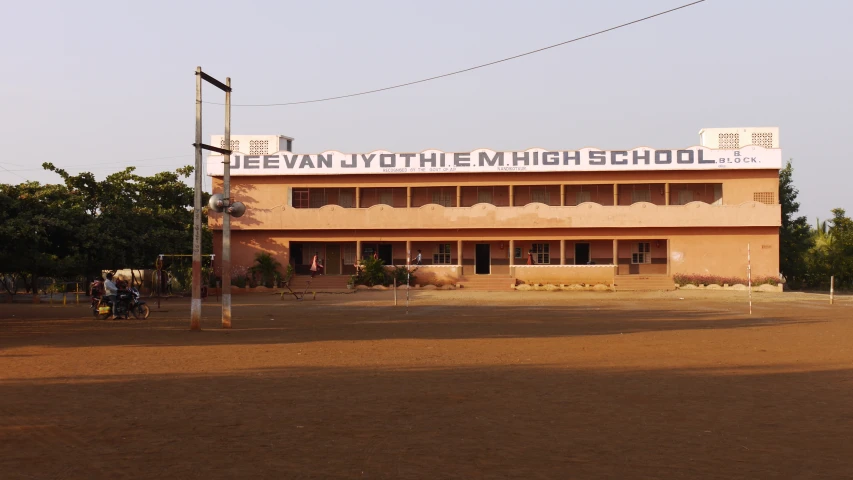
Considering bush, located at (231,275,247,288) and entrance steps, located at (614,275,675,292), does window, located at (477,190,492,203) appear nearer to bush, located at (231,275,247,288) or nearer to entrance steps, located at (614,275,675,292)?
entrance steps, located at (614,275,675,292)

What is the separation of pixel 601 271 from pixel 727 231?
7.72 meters

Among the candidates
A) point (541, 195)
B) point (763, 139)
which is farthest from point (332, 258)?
point (763, 139)

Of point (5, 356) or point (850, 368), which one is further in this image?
point (5, 356)

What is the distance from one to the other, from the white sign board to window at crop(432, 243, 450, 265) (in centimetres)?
496

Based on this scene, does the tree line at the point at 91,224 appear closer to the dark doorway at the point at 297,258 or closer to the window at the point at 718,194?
the dark doorway at the point at 297,258

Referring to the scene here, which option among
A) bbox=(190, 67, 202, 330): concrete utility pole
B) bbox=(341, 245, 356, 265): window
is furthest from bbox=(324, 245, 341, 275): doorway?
bbox=(190, 67, 202, 330): concrete utility pole

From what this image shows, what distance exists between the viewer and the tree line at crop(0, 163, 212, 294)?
3375cm

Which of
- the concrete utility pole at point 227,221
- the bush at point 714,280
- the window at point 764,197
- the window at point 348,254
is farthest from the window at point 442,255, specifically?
the concrete utility pole at point 227,221

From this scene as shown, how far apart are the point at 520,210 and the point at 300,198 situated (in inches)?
556

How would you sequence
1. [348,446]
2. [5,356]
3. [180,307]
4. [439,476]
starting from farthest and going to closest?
[180,307]
[5,356]
[348,446]
[439,476]

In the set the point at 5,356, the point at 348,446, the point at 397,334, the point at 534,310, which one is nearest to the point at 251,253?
the point at 534,310

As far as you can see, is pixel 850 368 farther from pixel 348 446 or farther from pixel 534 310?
pixel 534 310

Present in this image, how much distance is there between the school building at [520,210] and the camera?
161 ft

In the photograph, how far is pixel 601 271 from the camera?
48.6m
